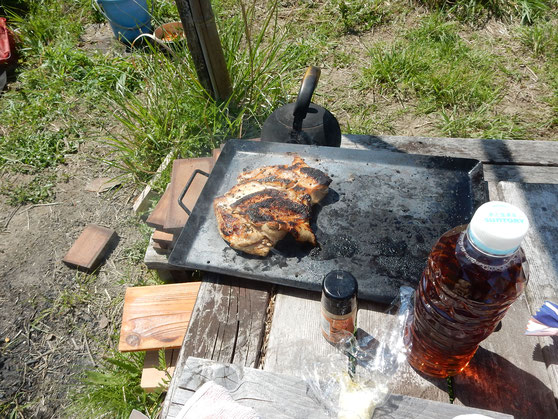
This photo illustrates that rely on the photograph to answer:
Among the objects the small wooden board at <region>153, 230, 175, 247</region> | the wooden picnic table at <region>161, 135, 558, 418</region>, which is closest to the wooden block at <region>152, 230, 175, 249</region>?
the small wooden board at <region>153, 230, 175, 247</region>

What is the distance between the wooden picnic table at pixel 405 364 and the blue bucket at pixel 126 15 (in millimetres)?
4251

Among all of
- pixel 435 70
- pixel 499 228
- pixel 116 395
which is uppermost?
pixel 499 228

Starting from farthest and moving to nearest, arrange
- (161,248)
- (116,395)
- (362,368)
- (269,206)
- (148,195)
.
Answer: (148,195) → (161,248) → (116,395) → (269,206) → (362,368)

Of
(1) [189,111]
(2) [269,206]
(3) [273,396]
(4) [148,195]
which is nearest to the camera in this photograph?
(3) [273,396]

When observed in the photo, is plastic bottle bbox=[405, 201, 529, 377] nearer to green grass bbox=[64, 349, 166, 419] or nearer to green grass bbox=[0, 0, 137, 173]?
green grass bbox=[64, 349, 166, 419]

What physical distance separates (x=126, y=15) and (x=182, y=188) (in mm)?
3641

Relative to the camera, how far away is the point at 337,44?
4.88m

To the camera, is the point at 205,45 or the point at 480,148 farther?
the point at 205,45

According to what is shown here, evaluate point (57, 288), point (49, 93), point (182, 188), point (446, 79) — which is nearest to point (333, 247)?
point (182, 188)

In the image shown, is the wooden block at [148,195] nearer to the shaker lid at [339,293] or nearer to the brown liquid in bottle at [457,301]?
the shaker lid at [339,293]

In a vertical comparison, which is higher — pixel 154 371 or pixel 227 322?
pixel 227 322

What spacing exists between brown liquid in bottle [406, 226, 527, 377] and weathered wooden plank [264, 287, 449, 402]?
0.06 meters

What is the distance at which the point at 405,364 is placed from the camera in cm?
139

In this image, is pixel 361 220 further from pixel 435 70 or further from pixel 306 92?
pixel 435 70
